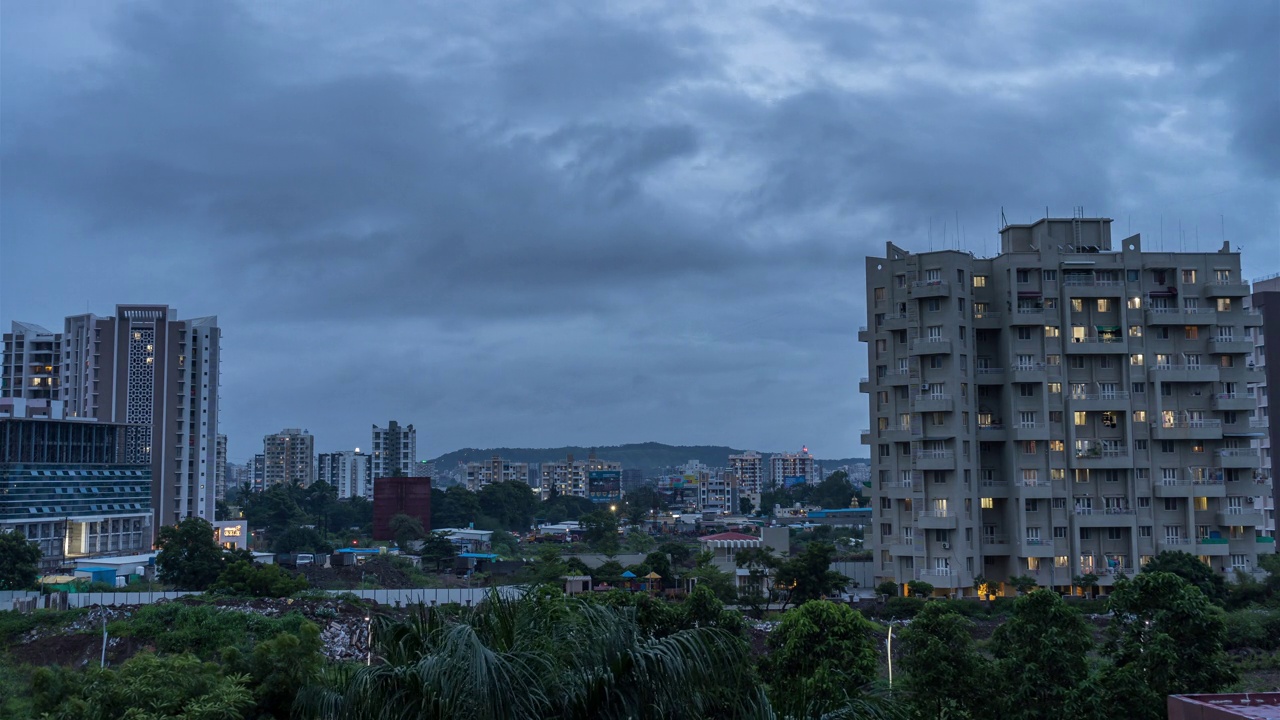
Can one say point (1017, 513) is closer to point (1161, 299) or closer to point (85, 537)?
point (1161, 299)

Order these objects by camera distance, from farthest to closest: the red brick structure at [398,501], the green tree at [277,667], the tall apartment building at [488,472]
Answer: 1. the tall apartment building at [488,472]
2. the red brick structure at [398,501]
3. the green tree at [277,667]

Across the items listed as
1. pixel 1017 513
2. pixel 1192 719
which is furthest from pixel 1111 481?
pixel 1192 719

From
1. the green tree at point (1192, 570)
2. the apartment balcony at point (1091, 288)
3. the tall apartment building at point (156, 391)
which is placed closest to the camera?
the green tree at point (1192, 570)

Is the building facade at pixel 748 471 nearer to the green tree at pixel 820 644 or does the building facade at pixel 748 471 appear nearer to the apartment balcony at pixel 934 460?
the apartment balcony at pixel 934 460

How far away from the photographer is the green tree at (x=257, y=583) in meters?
35.5

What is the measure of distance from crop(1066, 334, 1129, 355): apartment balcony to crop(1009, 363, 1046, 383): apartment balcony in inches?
57.9

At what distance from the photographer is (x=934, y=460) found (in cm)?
3778

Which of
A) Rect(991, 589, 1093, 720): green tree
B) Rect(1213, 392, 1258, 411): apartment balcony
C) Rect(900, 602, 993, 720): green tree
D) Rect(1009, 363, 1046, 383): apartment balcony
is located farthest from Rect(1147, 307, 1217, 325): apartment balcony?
Rect(900, 602, 993, 720): green tree

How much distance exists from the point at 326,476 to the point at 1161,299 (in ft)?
445

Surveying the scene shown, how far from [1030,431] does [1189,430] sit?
A: 20.6ft

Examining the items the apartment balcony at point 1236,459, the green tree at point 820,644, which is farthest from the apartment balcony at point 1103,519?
the green tree at point 820,644

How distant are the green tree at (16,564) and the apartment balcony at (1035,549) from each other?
126 ft

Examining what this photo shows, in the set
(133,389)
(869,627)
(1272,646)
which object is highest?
(133,389)

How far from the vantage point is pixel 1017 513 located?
37.7 meters
